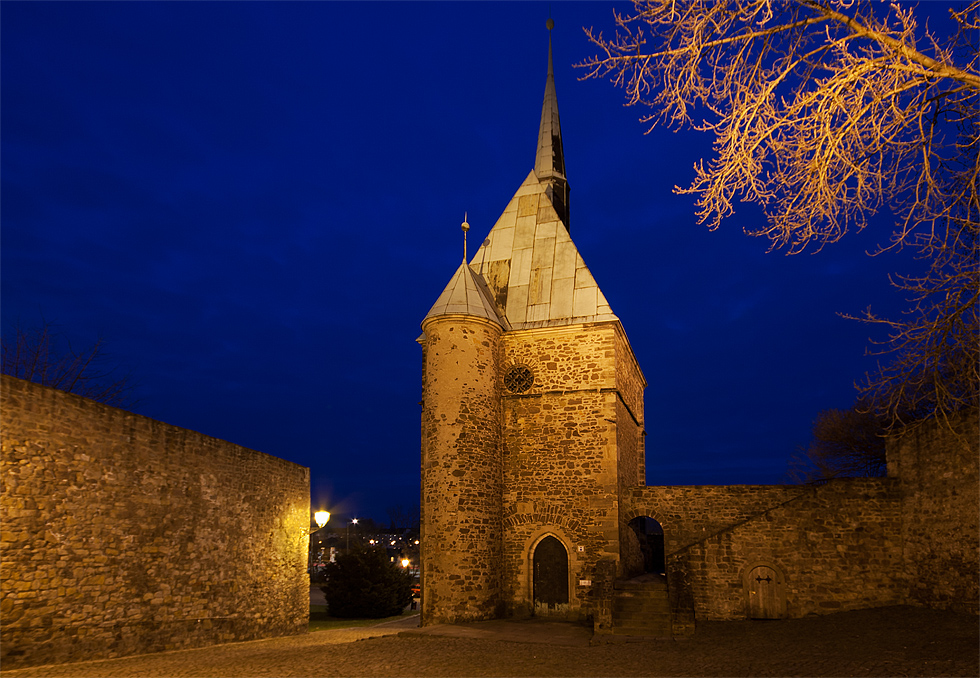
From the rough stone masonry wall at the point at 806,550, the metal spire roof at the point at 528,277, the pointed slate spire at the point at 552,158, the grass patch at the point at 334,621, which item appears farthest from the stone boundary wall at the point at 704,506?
Answer: the pointed slate spire at the point at 552,158

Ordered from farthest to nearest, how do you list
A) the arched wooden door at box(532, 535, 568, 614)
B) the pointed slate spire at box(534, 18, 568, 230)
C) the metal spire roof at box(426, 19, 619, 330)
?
the pointed slate spire at box(534, 18, 568, 230)
the metal spire roof at box(426, 19, 619, 330)
the arched wooden door at box(532, 535, 568, 614)

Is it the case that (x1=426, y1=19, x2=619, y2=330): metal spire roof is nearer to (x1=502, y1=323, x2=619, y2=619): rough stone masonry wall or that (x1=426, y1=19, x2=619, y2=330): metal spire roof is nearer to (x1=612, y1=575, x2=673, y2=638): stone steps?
(x1=502, y1=323, x2=619, y2=619): rough stone masonry wall

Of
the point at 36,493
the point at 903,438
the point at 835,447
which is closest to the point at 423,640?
the point at 36,493

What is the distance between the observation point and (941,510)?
43.7ft

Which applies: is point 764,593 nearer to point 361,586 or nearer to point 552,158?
point 361,586

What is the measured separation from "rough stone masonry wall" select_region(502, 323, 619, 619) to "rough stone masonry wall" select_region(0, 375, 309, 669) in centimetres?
629

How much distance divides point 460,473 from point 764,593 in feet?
24.7

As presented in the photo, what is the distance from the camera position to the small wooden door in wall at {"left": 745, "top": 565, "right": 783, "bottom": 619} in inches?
616

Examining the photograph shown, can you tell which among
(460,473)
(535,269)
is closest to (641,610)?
(460,473)

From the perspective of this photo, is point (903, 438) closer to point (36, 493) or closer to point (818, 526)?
point (818, 526)

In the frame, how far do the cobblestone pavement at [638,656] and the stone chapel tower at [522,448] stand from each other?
11.4ft

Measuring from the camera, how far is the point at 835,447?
1078 inches

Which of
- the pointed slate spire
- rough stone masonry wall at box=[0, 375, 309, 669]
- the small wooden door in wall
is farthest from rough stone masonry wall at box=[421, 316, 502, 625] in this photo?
the pointed slate spire

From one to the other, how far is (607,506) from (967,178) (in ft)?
42.5
